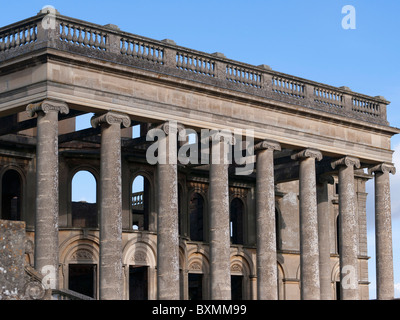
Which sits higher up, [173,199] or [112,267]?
[173,199]

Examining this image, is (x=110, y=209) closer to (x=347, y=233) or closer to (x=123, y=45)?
(x=123, y=45)

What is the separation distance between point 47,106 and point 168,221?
6.58 metres

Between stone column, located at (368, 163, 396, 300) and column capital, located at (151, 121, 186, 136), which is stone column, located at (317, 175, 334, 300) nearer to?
stone column, located at (368, 163, 396, 300)

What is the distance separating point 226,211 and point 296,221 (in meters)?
13.8

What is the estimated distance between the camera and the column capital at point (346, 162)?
4234cm

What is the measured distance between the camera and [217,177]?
120 ft

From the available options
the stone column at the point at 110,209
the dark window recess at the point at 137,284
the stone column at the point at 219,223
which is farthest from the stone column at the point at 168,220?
the dark window recess at the point at 137,284

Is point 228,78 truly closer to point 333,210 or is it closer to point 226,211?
point 226,211

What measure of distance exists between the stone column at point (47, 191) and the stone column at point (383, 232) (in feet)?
62.0

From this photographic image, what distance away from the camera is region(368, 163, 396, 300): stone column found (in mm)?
43344

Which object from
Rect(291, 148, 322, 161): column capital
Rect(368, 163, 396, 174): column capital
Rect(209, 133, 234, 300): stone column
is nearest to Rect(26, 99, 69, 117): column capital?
Rect(209, 133, 234, 300): stone column
